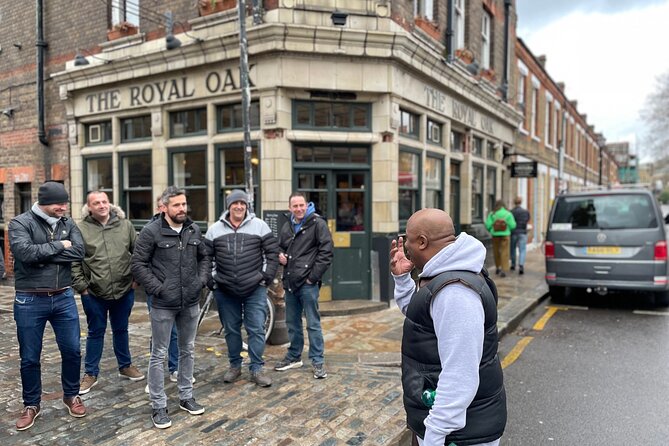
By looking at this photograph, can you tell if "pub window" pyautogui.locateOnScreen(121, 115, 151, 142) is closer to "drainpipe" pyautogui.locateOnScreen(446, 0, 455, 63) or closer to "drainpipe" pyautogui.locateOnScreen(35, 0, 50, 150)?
"drainpipe" pyautogui.locateOnScreen(35, 0, 50, 150)

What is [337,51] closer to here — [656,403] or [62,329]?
[62,329]

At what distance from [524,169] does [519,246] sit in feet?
11.0

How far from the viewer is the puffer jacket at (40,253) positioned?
12.0ft

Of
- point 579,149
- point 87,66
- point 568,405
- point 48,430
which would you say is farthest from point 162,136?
point 579,149

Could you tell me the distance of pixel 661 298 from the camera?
27.5ft

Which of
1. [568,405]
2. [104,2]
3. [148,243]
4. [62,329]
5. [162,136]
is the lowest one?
[568,405]

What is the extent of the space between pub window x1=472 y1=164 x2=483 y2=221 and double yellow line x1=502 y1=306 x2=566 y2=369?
14.8 ft

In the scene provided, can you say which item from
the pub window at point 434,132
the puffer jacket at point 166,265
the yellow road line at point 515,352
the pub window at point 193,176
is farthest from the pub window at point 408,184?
the puffer jacket at point 166,265

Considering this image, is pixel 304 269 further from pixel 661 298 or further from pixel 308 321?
pixel 661 298

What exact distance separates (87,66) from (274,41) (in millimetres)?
4463

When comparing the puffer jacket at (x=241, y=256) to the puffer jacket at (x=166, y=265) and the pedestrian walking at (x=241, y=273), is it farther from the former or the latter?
the puffer jacket at (x=166, y=265)

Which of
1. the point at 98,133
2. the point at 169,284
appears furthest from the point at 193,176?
the point at 169,284

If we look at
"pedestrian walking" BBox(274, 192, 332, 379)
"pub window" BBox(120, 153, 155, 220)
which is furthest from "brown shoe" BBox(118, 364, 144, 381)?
"pub window" BBox(120, 153, 155, 220)

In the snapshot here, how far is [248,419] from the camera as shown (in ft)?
12.6
